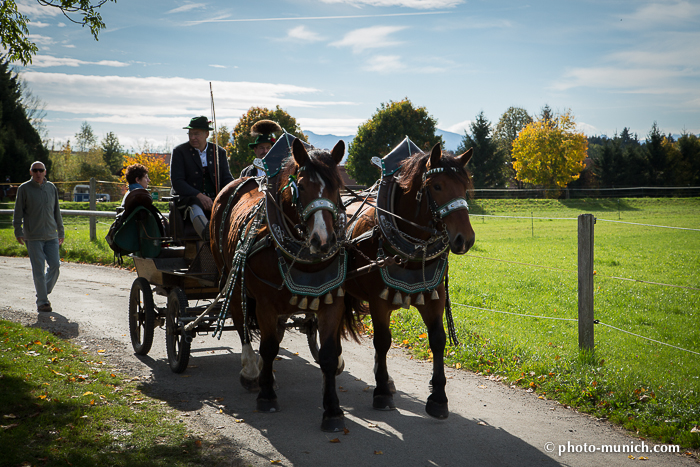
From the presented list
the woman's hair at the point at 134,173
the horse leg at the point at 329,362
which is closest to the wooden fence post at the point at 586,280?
the horse leg at the point at 329,362

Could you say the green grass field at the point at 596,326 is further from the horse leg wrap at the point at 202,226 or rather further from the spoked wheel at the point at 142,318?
the spoked wheel at the point at 142,318

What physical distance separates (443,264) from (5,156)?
1500 inches

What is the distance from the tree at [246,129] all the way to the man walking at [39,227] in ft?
105

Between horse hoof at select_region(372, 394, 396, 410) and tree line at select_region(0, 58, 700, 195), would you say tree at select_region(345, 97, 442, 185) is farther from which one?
horse hoof at select_region(372, 394, 396, 410)

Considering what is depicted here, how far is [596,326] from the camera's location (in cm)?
753

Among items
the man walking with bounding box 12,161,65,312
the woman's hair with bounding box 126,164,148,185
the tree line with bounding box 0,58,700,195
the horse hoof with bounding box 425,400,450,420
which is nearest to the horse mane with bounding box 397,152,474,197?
the horse hoof with bounding box 425,400,450,420

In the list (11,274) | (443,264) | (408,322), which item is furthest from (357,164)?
(443,264)

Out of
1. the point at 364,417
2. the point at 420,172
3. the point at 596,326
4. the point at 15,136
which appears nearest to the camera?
the point at 420,172

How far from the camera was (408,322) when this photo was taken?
7246 millimetres

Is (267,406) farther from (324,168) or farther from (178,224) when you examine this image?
(178,224)

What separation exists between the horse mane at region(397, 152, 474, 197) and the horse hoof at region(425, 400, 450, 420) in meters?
1.70

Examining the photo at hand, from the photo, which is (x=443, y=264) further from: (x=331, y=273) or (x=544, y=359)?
(x=544, y=359)

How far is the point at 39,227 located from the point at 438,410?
670cm

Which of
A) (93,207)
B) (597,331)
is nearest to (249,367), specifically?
(597,331)
